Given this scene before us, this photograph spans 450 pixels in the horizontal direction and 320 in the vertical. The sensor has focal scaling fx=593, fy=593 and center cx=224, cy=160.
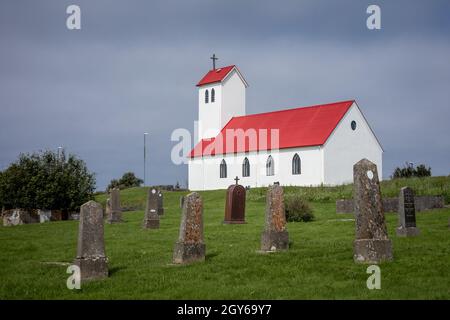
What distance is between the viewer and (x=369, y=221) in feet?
40.0

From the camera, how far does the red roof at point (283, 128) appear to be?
55.7m

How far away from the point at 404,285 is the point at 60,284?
6244mm

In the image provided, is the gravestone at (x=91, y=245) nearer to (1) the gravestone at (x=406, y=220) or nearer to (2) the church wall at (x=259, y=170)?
(1) the gravestone at (x=406, y=220)

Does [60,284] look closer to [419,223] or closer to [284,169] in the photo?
[419,223]

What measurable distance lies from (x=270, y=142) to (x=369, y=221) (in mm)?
47091

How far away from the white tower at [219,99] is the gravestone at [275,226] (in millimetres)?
52444

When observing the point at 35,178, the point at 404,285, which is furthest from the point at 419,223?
the point at 35,178

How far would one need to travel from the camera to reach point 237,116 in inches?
2699

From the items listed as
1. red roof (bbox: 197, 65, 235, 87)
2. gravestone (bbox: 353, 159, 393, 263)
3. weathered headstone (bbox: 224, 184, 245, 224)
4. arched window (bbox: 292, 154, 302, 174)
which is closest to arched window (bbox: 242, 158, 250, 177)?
arched window (bbox: 292, 154, 302, 174)

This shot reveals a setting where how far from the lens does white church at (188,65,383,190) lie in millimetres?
55281

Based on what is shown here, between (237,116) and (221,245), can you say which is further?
(237,116)

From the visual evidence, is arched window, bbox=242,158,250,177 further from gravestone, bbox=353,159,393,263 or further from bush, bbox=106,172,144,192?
gravestone, bbox=353,159,393,263

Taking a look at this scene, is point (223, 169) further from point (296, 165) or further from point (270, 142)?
point (296, 165)

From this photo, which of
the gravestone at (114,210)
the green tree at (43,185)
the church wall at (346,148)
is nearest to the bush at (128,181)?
the church wall at (346,148)
